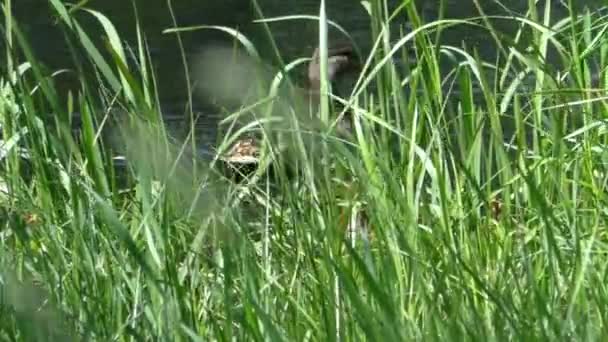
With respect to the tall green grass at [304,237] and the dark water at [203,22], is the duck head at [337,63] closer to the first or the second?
the tall green grass at [304,237]

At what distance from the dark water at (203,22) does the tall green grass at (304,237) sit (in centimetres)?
480

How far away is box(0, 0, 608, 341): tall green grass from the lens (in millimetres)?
1490

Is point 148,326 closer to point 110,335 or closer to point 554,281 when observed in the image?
point 110,335

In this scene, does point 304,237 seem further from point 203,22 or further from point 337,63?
point 203,22

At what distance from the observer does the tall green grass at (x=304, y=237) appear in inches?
58.7

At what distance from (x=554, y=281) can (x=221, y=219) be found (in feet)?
1.22

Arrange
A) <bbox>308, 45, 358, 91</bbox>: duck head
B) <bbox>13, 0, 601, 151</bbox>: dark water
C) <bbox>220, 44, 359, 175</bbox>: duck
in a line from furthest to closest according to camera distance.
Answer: <bbox>13, 0, 601, 151</bbox>: dark water, <bbox>308, 45, 358, 91</bbox>: duck head, <bbox>220, 44, 359, 175</bbox>: duck

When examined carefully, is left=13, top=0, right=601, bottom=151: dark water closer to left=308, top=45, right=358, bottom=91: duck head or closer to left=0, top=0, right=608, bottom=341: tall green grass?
left=308, top=45, right=358, bottom=91: duck head

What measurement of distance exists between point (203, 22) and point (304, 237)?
29.9 feet

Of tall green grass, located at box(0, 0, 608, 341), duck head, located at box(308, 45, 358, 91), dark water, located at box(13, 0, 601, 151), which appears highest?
tall green grass, located at box(0, 0, 608, 341)

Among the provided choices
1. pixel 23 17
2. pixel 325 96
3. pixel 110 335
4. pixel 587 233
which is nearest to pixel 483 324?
pixel 110 335

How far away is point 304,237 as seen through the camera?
169cm

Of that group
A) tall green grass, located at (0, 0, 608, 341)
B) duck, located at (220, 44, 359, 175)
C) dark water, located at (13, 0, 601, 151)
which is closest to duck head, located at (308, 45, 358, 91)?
duck, located at (220, 44, 359, 175)

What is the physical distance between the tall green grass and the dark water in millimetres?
4803
